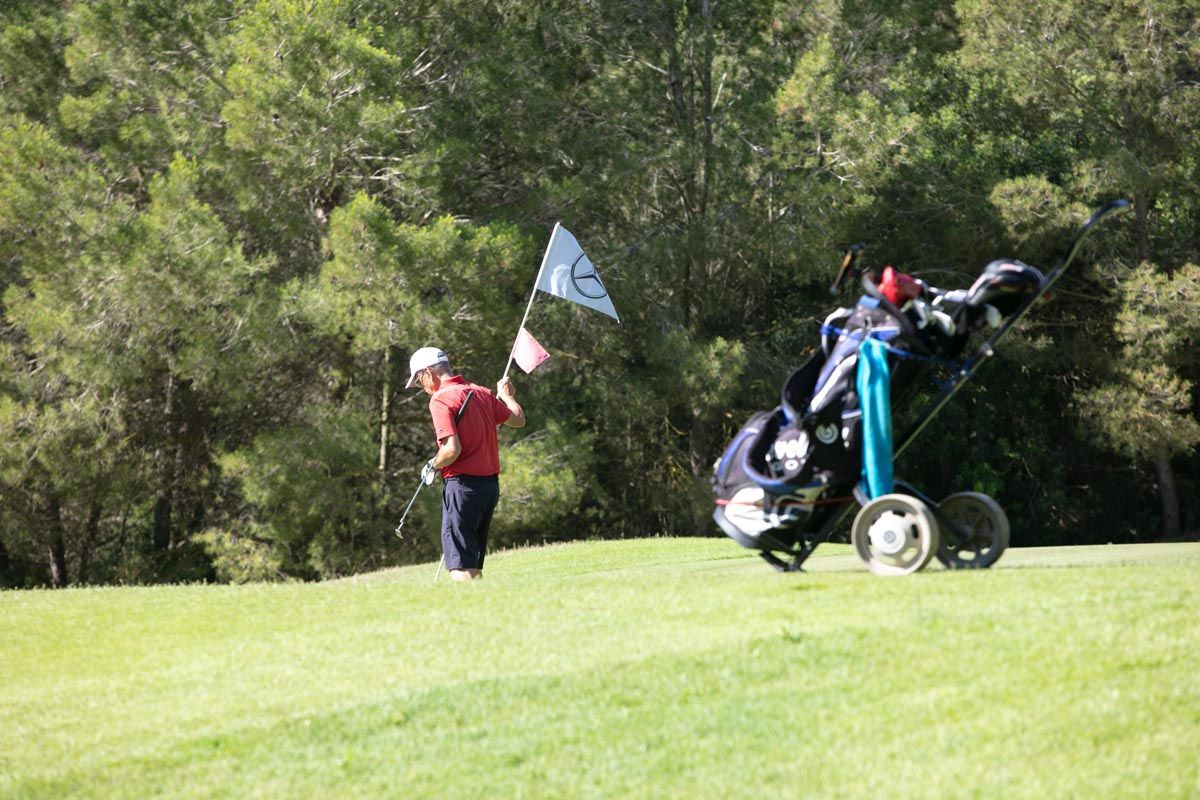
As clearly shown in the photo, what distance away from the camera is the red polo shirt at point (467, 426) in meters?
11.4

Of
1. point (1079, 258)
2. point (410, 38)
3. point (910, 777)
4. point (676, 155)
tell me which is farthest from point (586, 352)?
point (910, 777)

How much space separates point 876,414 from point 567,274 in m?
4.94

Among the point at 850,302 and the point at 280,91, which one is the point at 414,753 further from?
the point at 850,302

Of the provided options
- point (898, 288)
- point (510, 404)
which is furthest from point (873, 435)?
point (510, 404)

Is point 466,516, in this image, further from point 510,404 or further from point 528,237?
point 528,237

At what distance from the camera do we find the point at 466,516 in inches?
458

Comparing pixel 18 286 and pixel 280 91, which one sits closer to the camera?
pixel 280 91

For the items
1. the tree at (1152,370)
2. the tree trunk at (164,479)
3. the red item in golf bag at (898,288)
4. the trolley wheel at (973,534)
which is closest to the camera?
the red item in golf bag at (898,288)

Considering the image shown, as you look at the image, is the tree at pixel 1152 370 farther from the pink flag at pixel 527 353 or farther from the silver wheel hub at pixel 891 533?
the silver wheel hub at pixel 891 533

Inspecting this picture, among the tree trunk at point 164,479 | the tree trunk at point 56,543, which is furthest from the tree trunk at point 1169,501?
the tree trunk at point 56,543

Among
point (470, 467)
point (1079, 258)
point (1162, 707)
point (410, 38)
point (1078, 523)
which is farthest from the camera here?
point (1078, 523)

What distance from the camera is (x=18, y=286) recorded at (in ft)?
93.5

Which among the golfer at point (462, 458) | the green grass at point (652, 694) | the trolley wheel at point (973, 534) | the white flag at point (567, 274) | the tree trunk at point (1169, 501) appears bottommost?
the tree trunk at point (1169, 501)

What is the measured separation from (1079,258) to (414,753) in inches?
971
